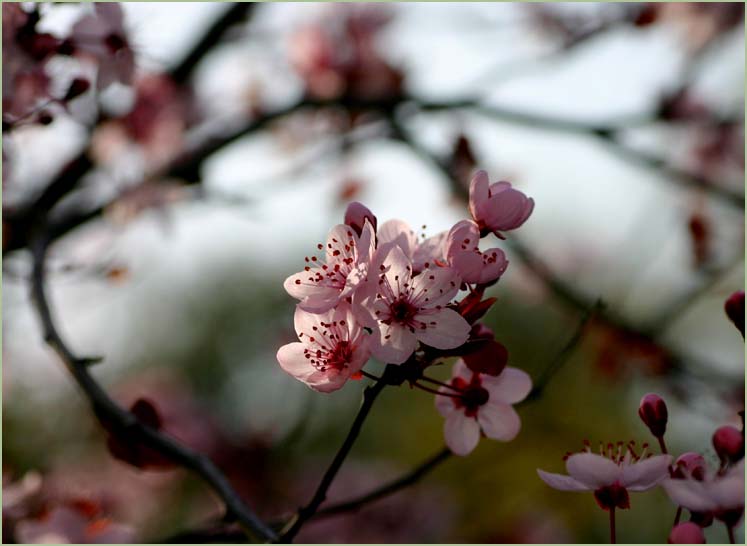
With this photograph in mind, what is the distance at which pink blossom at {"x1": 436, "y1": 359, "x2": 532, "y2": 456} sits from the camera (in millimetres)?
1080

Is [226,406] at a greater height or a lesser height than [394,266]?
lesser

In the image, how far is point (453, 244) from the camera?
93cm

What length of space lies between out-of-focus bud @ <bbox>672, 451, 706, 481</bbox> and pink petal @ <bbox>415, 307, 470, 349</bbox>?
10.4 inches

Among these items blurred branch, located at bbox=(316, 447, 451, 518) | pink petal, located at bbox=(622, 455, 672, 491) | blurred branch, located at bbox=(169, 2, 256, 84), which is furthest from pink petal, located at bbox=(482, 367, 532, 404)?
blurred branch, located at bbox=(169, 2, 256, 84)

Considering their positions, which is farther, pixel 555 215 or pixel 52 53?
pixel 555 215

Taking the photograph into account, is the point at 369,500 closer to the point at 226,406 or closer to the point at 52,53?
the point at 52,53

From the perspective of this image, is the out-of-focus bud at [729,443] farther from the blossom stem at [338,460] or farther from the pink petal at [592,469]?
the blossom stem at [338,460]

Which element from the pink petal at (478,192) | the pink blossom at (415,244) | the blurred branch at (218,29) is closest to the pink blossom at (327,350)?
the pink blossom at (415,244)

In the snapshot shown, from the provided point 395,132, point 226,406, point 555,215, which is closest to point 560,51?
point 395,132

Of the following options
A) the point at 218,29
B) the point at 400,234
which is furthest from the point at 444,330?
the point at 218,29

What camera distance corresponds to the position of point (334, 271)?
3.16ft

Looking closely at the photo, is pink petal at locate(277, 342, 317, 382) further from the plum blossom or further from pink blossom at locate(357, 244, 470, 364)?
the plum blossom

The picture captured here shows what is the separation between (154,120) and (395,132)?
0.90 metres

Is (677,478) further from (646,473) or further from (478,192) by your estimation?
(478,192)
